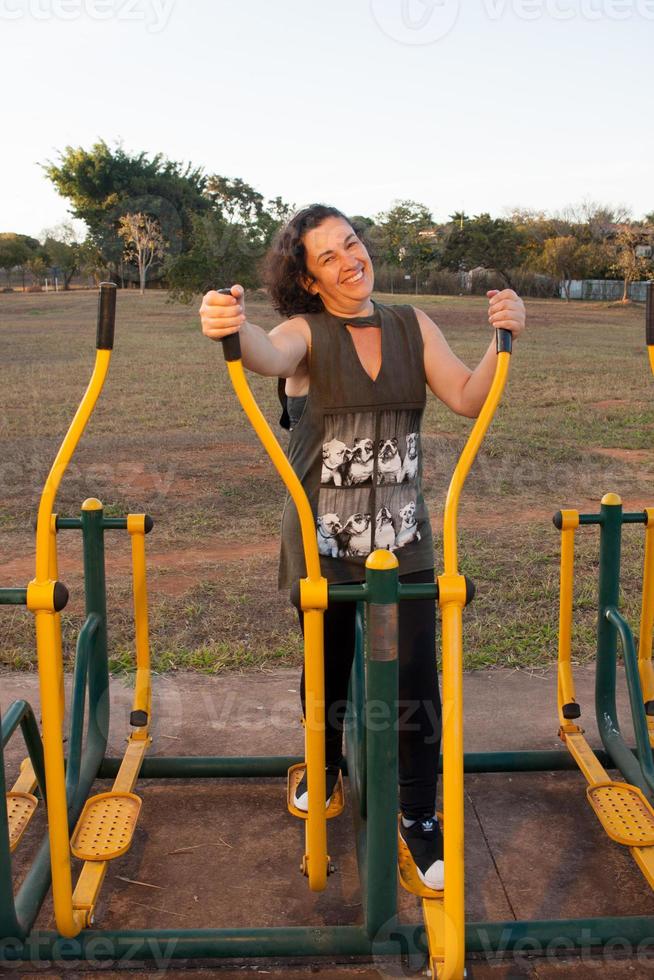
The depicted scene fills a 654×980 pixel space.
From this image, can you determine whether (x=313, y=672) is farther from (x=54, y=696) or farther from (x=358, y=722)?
(x=54, y=696)

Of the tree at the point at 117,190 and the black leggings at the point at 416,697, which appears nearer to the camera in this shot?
the black leggings at the point at 416,697

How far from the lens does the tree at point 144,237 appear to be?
36.8 metres

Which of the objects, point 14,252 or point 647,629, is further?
point 14,252

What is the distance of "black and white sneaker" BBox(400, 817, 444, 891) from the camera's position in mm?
2389

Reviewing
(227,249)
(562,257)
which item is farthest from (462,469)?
(562,257)

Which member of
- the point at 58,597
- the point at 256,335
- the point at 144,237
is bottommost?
the point at 58,597

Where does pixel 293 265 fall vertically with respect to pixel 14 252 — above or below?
below

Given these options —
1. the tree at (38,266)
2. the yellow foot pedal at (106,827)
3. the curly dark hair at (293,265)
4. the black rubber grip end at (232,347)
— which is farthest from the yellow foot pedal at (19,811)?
the tree at (38,266)

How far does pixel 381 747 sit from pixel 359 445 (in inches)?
28.5

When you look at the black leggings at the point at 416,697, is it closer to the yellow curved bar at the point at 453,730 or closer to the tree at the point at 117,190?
the yellow curved bar at the point at 453,730

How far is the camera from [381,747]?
2055 mm

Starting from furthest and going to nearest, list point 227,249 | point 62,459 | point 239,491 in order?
point 227,249, point 239,491, point 62,459

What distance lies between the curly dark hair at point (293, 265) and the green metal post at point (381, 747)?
2.64ft

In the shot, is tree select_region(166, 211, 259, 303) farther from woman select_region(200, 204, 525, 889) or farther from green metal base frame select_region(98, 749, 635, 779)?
woman select_region(200, 204, 525, 889)
